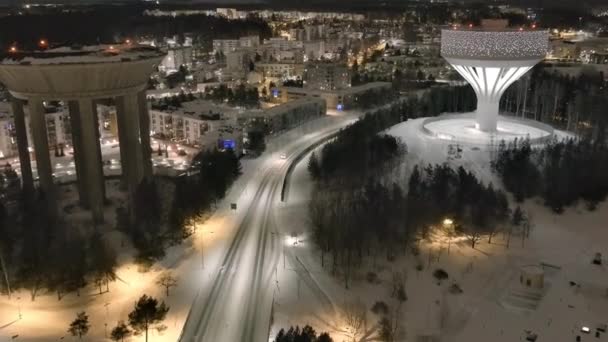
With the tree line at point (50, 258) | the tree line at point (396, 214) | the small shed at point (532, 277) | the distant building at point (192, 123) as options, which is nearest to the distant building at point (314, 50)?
the distant building at point (192, 123)

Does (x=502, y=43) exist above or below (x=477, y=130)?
above

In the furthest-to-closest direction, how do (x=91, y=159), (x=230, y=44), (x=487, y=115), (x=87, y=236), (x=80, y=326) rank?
(x=230, y=44) → (x=487, y=115) → (x=91, y=159) → (x=87, y=236) → (x=80, y=326)

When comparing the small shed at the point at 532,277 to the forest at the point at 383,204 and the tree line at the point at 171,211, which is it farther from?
the tree line at the point at 171,211

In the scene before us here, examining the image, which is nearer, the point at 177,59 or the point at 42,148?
the point at 42,148

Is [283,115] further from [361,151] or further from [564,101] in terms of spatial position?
[564,101]

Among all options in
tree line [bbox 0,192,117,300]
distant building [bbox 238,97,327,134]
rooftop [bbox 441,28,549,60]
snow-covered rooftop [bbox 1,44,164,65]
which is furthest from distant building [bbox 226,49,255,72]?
tree line [bbox 0,192,117,300]

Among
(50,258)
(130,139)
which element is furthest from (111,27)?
(50,258)
